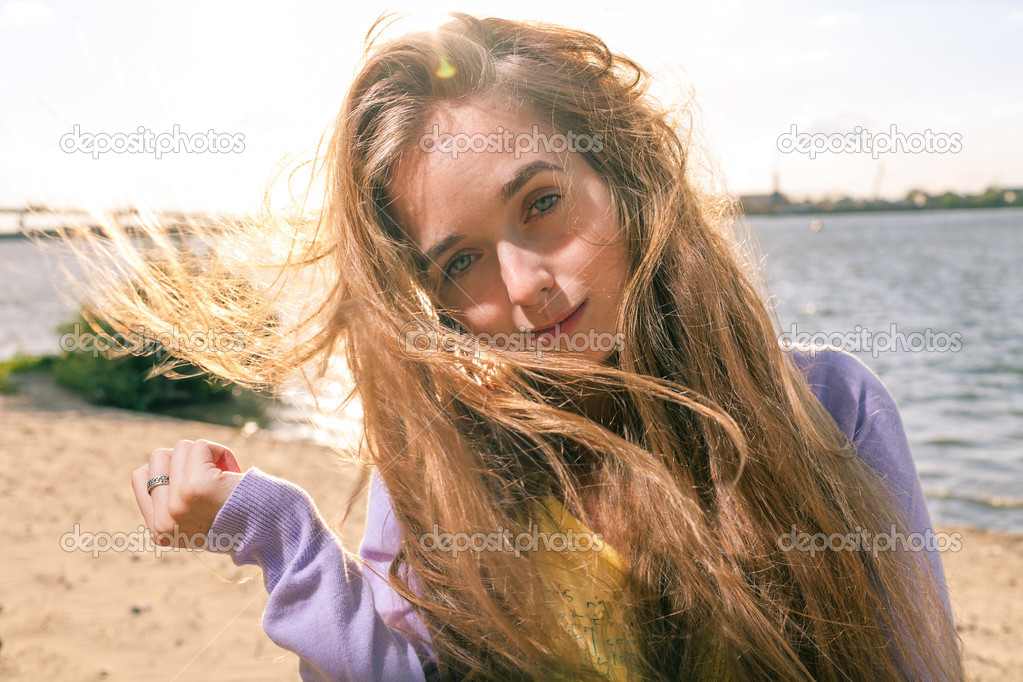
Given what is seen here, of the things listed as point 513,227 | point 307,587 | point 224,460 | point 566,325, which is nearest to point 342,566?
point 307,587

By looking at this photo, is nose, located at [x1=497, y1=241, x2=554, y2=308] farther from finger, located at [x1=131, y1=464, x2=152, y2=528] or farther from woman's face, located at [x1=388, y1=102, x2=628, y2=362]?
finger, located at [x1=131, y1=464, x2=152, y2=528]

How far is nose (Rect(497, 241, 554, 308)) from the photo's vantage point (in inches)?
63.5

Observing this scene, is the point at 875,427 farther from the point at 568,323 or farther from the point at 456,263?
the point at 456,263

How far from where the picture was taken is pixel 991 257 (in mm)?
44562

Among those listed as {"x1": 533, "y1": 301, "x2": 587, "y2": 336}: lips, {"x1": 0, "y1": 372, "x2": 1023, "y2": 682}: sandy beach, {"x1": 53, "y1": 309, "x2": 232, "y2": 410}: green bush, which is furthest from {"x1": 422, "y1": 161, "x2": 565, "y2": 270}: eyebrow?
{"x1": 53, "y1": 309, "x2": 232, "y2": 410}: green bush

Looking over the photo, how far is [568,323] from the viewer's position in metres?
1.70

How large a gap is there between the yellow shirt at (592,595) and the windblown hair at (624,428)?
33mm

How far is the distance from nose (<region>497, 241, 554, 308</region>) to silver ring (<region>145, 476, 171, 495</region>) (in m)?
0.82

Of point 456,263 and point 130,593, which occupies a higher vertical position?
point 456,263

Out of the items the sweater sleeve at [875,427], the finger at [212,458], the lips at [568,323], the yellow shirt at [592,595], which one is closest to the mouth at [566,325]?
the lips at [568,323]

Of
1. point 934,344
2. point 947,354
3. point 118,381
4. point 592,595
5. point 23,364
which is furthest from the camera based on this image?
point 934,344

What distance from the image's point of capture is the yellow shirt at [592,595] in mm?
1679

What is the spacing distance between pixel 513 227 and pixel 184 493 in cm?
88

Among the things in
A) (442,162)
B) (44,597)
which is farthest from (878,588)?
(44,597)
